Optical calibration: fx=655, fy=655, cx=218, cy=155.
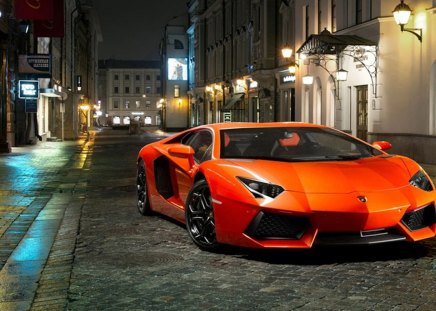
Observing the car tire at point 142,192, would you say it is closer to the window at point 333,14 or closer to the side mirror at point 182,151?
the side mirror at point 182,151

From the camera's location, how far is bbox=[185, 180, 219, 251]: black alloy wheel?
252 inches

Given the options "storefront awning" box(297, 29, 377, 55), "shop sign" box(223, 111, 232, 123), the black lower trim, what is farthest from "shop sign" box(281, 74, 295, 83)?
the black lower trim

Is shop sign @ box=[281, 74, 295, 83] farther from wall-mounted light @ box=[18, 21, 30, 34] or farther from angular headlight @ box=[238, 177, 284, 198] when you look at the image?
angular headlight @ box=[238, 177, 284, 198]

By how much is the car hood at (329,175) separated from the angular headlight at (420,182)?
0.07 metres

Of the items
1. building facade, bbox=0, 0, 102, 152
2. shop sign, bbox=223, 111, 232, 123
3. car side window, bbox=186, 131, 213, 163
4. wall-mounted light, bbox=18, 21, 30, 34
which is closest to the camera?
car side window, bbox=186, 131, 213, 163

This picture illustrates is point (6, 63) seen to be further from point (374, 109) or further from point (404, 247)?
point (404, 247)

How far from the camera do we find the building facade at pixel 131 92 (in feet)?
448

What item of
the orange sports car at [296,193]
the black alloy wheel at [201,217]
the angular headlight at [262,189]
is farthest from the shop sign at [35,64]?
the angular headlight at [262,189]

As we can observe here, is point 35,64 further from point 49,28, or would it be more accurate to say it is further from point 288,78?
point 288,78

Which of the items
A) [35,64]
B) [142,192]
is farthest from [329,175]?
[35,64]

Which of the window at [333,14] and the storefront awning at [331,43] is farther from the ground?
the window at [333,14]

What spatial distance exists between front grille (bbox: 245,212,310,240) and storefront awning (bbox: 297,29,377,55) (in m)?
16.2

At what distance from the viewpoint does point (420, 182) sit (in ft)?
20.6

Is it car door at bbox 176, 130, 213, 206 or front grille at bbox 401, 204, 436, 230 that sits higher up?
car door at bbox 176, 130, 213, 206
